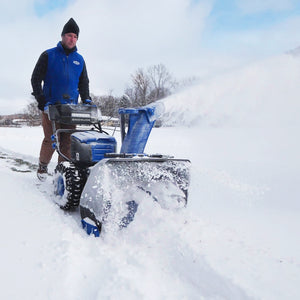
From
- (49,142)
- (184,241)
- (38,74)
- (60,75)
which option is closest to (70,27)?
(60,75)

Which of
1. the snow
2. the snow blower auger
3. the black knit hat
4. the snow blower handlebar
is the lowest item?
the snow

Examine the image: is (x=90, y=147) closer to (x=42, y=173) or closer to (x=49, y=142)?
(x=49, y=142)

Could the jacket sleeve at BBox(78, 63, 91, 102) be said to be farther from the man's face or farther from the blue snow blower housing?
the blue snow blower housing

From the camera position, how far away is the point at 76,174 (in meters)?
2.55

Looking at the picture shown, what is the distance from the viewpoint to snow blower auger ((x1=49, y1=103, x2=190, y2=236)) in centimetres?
211

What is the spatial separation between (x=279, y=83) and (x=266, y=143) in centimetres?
416

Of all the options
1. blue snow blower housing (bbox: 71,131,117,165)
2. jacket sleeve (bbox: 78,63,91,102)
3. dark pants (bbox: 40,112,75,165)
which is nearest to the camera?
blue snow blower housing (bbox: 71,131,117,165)


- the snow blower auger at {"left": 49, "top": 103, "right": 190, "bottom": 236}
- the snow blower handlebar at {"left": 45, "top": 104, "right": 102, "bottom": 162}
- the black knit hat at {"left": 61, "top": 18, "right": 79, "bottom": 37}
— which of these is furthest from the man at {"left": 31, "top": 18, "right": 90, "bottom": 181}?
the snow blower auger at {"left": 49, "top": 103, "right": 190, "bottom": 236}

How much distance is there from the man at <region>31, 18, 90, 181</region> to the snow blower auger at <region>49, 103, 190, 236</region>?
2.93ft

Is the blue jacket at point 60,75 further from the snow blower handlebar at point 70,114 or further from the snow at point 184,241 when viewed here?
the snow at point 184,241

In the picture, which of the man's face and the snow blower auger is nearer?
the snow blower auger

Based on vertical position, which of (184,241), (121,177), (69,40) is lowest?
(184,241)

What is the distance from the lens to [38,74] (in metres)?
3.44

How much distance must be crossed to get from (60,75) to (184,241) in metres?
2.56
